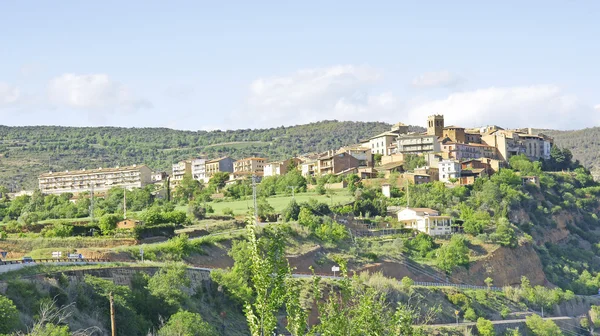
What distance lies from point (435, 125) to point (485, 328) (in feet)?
190

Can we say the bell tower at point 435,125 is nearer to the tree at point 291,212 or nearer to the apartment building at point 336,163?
the apartment building at point 336,163

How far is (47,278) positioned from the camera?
4338cm

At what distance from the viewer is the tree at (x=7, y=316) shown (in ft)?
117

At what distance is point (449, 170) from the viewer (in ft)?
345

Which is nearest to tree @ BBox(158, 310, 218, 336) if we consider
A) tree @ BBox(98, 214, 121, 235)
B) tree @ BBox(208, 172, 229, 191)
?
tree @ BBox(98, 214, 121, 235)

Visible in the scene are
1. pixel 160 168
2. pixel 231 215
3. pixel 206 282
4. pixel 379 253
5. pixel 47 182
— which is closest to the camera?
pixel 206 282

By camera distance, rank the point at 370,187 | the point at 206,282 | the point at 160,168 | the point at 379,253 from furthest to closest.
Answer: the point at 160,168 < the point at 370,187 < the point at 379,253 < the point at 206,282

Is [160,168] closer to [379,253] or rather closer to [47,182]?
[47,182]

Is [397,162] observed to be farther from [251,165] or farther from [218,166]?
[218,166]

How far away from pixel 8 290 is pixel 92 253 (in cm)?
1885

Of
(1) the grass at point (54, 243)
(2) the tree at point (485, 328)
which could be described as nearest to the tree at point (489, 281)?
(2) the tree at point (485, 328)

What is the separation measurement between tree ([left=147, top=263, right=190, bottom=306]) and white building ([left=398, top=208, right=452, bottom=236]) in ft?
128

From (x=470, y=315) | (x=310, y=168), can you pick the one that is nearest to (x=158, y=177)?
(x=310, y=168)

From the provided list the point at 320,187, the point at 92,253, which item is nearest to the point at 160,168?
the point at 320,187
